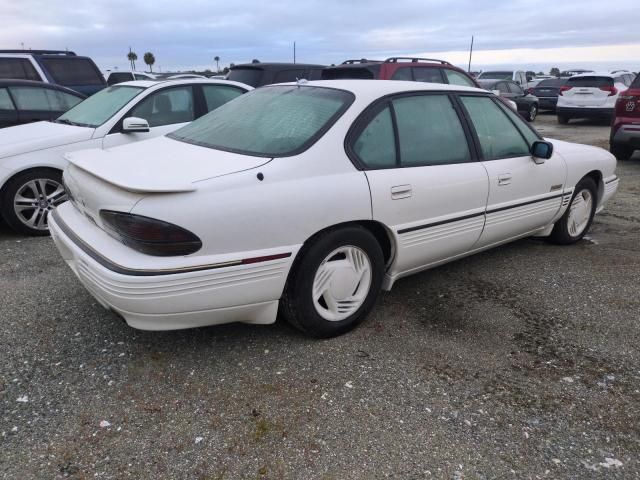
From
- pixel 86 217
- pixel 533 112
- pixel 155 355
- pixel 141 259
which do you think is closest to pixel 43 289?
pixel 86 217

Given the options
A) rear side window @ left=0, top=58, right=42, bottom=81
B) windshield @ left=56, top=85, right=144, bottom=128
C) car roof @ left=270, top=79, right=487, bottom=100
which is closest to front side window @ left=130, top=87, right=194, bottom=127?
windshield @ left=56, top=85, right=144, bottom=128

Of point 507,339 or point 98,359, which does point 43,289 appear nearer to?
point 98,359

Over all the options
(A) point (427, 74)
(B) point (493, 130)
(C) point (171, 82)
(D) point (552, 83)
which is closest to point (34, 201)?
(C) point (171, 82)

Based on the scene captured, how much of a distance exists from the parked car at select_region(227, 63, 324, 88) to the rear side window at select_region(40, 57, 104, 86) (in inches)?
108

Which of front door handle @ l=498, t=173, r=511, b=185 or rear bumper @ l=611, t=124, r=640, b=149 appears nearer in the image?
front door handle @ l=498, t=173, r=511, b=185

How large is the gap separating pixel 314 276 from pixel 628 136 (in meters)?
7.87

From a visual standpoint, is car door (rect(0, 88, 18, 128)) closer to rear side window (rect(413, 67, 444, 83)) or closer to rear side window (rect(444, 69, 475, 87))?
rear side window (rect(413, 67, 444, 83))

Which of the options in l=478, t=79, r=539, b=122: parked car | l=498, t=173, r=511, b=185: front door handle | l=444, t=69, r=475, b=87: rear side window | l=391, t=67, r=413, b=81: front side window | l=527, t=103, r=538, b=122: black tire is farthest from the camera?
l=527, t=103, r=538, b=122: black tire

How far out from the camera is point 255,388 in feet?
9.04

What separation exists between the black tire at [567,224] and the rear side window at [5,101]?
20.0 ft

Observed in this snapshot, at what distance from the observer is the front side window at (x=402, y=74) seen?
803 cm

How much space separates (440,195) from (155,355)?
2010mm

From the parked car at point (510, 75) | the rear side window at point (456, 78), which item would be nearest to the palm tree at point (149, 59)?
the parked car at point (510, 75)

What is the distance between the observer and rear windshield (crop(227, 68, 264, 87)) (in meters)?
9.27
